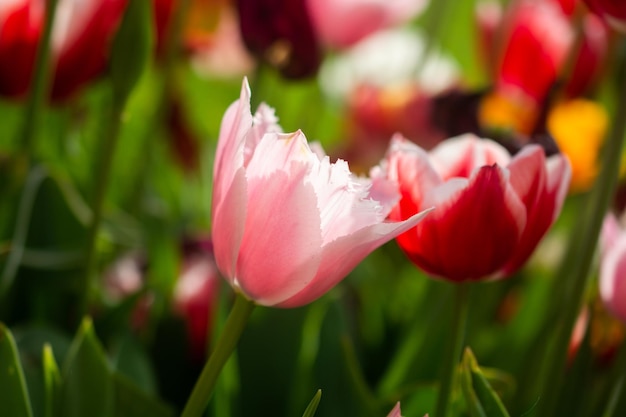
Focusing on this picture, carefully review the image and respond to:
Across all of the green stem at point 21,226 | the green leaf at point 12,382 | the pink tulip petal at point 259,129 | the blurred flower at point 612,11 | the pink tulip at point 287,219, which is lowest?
the green stem at point 21,226

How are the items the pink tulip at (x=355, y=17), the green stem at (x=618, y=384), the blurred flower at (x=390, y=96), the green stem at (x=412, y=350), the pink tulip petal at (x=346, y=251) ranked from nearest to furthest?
the pink tulip petal at (x=346, y=251) < the green stem at (x=618, y=384) < the green stem at (x=412, y=350) < the pink tulip at (x=355, y=17) < the blurred flower at (x=390, y=96)

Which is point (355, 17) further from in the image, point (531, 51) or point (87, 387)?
point (87, 387)

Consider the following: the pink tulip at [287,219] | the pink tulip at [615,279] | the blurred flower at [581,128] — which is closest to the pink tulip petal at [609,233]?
the pink tulip at [615,279]

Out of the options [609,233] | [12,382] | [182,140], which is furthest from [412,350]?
[182,140]

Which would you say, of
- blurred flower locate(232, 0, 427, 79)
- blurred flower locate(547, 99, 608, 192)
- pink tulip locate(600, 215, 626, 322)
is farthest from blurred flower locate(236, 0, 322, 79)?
blurred flower locate(547, 99, 608, 192)

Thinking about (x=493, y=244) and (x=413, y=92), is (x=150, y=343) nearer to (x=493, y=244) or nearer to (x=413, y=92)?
(x=493, y=244)

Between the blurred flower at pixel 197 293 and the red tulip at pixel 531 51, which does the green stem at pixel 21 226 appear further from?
the red tulip at pixel 531 51

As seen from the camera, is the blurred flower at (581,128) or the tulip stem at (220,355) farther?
the blurred flower at (581,128)

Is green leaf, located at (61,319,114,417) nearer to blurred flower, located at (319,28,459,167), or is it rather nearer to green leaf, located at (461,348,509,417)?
green leaf, located at (461,348,509,417)
